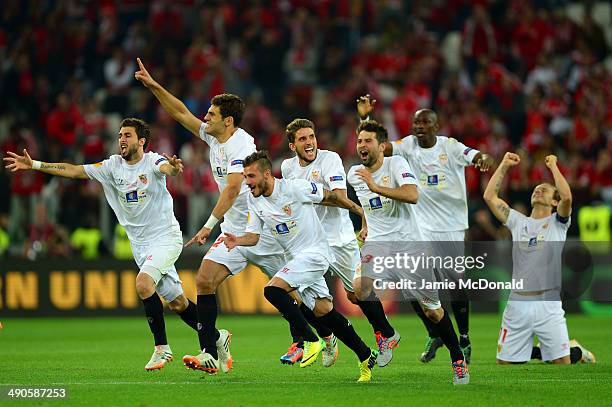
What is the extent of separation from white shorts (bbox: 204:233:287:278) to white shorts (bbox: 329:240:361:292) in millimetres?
618

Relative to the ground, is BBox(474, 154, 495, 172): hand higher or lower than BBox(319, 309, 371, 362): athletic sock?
higher

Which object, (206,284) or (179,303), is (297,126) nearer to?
(206,284)

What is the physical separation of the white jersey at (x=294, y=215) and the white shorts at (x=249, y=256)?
2.78 ft

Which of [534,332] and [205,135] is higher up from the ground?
[205,135]

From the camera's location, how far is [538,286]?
12.3 meters

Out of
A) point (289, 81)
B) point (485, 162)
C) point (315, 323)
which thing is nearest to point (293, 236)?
point (315, 323)

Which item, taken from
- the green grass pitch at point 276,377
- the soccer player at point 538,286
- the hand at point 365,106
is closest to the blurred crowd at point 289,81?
the green grass pitch at point 276,377

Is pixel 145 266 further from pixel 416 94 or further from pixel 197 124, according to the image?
pixel 416 94

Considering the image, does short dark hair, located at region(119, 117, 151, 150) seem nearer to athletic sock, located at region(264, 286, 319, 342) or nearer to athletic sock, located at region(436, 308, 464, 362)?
athletic sock, located at region(264, 286, 319, 342)

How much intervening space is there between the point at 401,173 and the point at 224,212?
169 cm

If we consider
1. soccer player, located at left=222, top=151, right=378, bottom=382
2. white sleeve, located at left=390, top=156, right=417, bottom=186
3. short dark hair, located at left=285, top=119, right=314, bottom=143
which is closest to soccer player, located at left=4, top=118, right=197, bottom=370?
short dark hair, located at left=285, top=119, right=314, bottom=143

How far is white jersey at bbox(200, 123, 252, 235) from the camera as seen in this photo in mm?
11328

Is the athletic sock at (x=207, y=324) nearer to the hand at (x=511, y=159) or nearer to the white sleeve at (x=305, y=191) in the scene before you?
the white sleeve at (x=305, y=191)

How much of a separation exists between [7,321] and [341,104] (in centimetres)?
789
